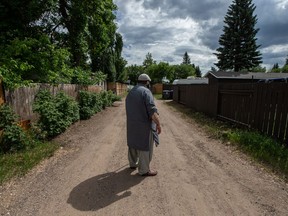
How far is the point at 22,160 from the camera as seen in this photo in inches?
209

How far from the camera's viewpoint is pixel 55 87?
31.8 feet

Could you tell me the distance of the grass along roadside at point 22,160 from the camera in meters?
4.67

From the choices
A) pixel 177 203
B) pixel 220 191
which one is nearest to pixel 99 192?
pixel 177 203

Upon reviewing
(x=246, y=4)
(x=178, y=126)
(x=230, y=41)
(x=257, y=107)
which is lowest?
(x=178, y=126)

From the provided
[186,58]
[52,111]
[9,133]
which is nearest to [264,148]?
[52,111]

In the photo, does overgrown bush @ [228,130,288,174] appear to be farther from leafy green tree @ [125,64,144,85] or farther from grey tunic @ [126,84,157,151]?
leafy green tree @ [125,64,144,85]

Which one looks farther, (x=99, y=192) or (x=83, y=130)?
(x=83, y=130)

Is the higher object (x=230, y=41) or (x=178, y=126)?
(x=230, y=41)

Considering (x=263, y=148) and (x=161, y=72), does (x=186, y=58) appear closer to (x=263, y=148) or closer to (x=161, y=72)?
(x=161, y=72)

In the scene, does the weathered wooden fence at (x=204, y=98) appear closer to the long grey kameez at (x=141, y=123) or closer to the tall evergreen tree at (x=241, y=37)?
the long grey kameez at (x=141, y=123)

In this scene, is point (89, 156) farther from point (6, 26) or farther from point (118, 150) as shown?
point (6, 26)

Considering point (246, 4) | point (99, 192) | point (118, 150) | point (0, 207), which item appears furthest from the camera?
point (246, 4)

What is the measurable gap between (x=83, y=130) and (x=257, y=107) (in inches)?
237

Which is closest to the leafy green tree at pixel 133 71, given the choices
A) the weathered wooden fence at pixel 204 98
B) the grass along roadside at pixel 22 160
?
the weathered wooden fence at pixel 204 98
